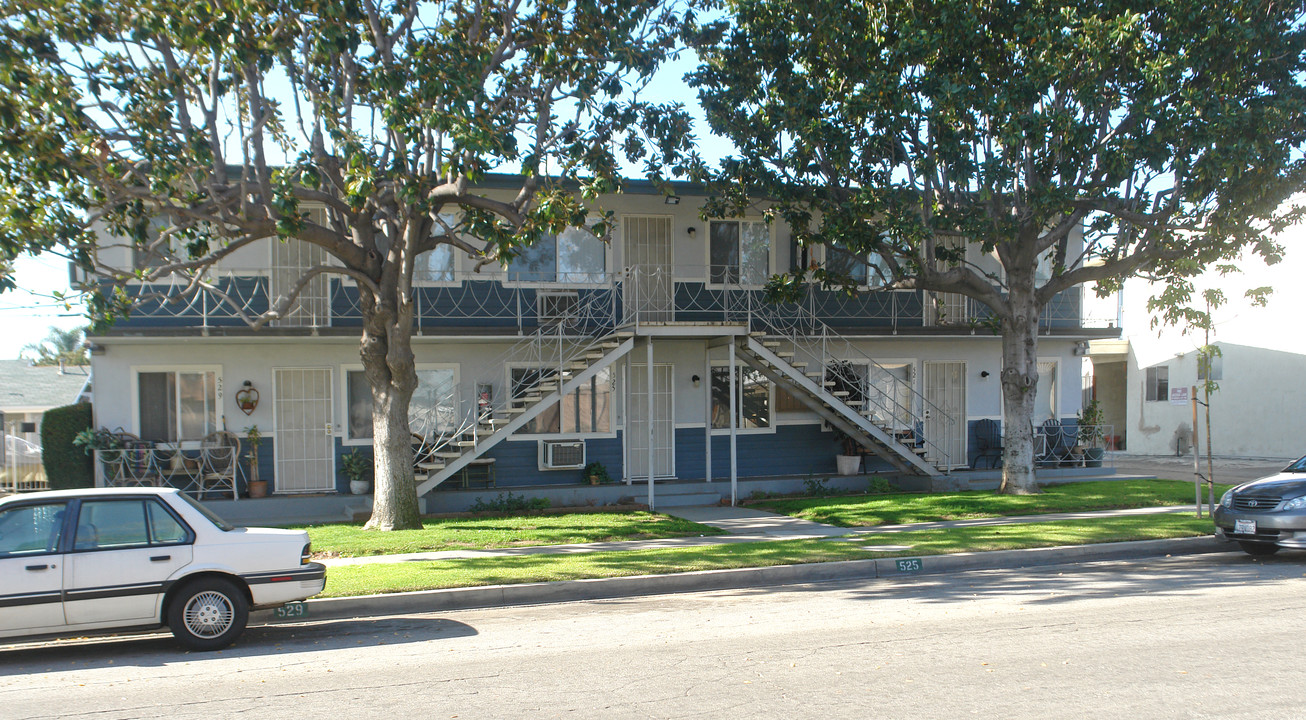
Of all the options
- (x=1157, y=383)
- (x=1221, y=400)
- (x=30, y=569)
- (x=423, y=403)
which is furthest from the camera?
(x=1157, y=383)

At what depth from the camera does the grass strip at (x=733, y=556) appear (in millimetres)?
10258

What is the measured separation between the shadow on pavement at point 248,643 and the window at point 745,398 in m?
11.3

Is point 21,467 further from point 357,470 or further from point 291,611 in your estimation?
point 291,611

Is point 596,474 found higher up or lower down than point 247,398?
lower down

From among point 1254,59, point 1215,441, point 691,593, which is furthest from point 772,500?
point 1215,441

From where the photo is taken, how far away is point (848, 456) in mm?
19781

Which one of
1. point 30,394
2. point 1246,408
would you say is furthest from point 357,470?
point 1246,408

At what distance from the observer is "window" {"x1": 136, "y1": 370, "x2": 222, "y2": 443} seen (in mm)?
17234

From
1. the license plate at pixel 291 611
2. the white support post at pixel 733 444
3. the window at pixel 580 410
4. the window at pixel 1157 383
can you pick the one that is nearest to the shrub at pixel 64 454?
the window at pixel 580 410

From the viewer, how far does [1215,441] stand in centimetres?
2988

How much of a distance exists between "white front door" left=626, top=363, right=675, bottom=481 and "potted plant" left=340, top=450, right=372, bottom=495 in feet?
17.3

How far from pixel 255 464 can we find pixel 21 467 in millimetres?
6746

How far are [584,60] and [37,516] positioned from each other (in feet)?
29.9

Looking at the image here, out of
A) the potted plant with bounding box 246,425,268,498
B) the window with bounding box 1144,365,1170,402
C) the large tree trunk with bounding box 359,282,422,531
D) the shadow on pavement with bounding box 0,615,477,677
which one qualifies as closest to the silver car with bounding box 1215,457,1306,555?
the shadow on pavement with bounding box 0,615,477,677
